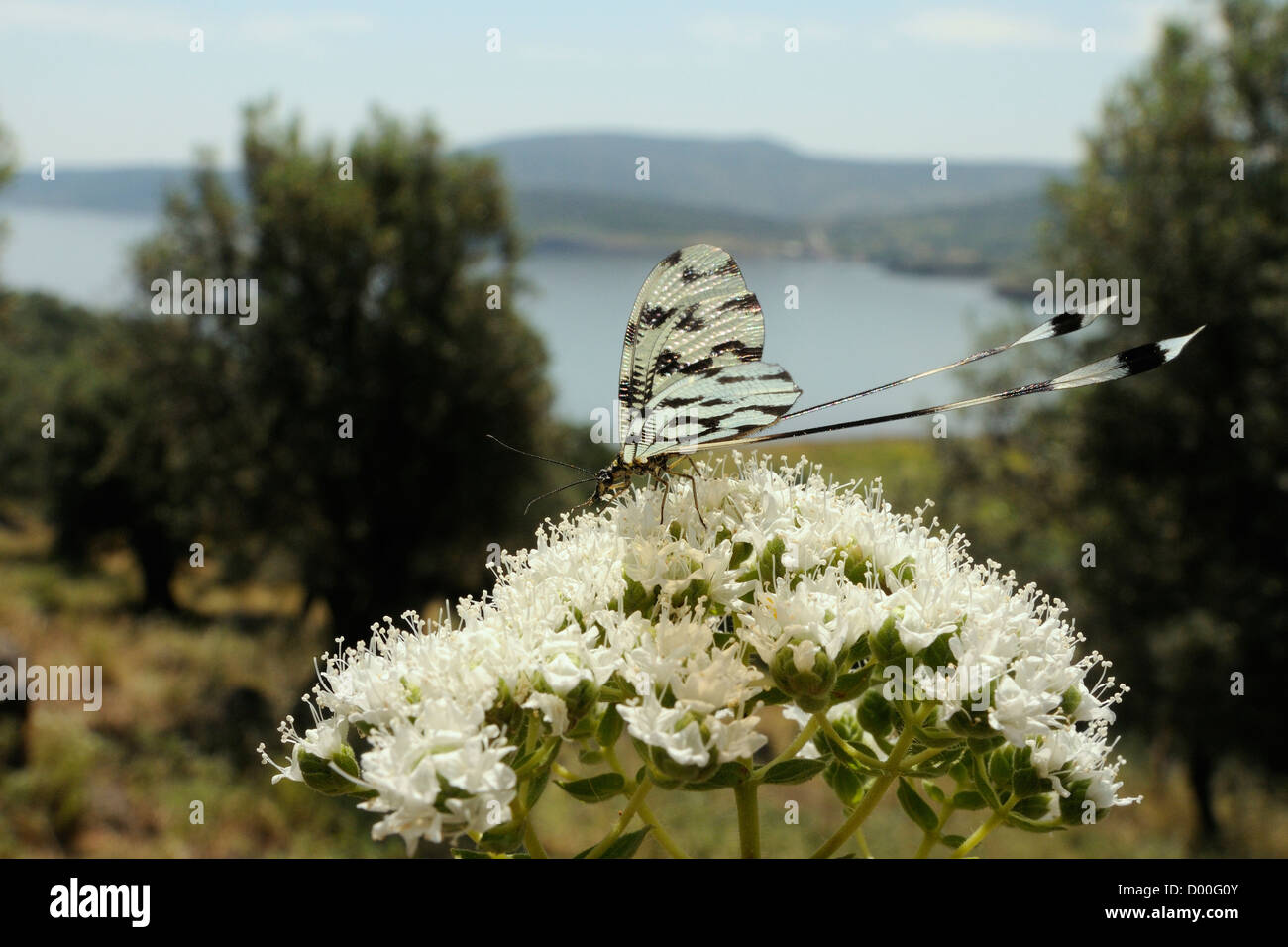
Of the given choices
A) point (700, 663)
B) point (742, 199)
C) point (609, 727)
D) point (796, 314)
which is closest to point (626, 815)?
point (609, 727)

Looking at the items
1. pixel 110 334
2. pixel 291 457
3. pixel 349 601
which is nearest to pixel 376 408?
pixel 291 457

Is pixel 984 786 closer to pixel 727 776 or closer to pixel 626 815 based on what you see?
pixel 727 776

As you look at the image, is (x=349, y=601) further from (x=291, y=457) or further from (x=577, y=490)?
(x=577, y=490)

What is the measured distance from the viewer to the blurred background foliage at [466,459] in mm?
12195

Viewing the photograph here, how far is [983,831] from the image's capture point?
6.56 ft

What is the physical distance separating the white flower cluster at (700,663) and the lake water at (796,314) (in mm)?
730

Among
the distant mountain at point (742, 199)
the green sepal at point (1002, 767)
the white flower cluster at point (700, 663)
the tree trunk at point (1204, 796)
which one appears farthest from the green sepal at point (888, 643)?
the tree trunk at point (1204, 796)

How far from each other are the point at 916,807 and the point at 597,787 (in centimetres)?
78

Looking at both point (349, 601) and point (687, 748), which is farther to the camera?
point (349, 601)

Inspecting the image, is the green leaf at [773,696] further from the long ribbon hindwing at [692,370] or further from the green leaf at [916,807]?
the long ribbon hindwing at [692,370]
